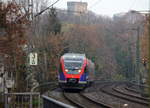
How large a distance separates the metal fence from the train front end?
61.8 feet

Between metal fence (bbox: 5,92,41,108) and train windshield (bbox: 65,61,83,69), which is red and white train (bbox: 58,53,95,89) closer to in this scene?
train windshield (bbox: 65,61,83,69)

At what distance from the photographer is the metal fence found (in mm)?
14984

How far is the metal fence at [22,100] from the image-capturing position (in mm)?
14984

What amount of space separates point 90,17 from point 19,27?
81.5m

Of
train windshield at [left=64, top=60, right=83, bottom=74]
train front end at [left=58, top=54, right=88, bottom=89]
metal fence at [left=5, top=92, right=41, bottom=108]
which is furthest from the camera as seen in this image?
train windshield at [left=64, top=60, right=83, bottom=74]

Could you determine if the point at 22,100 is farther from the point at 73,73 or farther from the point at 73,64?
the point at 73,64

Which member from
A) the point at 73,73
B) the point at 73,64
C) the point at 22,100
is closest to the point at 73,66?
the point at 73,64

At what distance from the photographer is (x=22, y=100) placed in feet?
52.7

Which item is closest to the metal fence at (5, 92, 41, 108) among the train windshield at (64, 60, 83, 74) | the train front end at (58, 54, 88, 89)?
the train front end at (58, 54, 88, 89)

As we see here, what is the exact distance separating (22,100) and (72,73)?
2051 centimetres

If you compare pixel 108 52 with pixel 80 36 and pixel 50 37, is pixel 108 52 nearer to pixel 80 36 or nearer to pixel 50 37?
pixel 80 36

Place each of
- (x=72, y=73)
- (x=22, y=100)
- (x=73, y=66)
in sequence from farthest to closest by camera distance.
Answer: (x=73, y=66) < (x=72, y=73) < (x=22, y=100)

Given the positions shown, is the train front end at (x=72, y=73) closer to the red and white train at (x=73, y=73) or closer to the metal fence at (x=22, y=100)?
the red and white train at (x=73, y=73)

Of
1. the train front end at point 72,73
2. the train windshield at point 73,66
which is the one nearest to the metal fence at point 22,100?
the train front end at point 72,73
